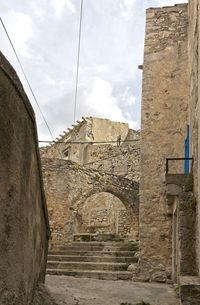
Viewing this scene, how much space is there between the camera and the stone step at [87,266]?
1080cm

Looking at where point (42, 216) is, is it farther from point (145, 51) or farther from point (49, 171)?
point (49, 171)

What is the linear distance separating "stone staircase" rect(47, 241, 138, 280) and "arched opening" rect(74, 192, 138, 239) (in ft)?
18.5

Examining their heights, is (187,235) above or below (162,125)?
below

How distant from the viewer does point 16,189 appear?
3.37 meters

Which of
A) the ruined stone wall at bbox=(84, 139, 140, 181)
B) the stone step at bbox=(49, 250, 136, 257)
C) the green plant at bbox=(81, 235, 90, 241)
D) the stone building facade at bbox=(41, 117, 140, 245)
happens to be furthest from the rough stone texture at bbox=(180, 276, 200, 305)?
the ruined stone wall at bbox=(84, 139, 140, 181)

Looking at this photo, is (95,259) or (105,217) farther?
(105,217)

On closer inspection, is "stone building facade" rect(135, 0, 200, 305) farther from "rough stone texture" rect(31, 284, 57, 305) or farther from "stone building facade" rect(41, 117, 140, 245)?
"stone building facade" rect(41, 117, 140, 245)

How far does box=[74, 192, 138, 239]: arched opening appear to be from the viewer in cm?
2081

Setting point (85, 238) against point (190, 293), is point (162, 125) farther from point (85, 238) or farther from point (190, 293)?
point (190, 293)

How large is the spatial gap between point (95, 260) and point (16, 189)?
890 cm

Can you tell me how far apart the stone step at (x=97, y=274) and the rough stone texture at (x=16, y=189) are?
5903 millimetres

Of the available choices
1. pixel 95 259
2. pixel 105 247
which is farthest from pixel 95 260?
pixel 105 247

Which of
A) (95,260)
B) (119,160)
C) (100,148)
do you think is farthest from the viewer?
(100,148)

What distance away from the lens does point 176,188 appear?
26.4 feet
